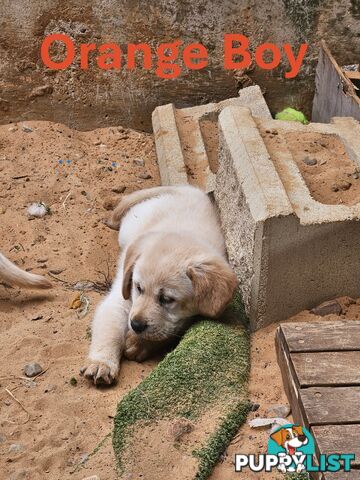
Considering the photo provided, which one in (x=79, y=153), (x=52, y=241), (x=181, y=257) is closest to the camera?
(x=181, y=257)

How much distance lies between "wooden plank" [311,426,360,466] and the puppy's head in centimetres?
109

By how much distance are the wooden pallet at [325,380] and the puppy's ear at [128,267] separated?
1.00 m

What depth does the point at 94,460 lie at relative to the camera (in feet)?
10.9

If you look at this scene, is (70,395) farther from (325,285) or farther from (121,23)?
(121,23)

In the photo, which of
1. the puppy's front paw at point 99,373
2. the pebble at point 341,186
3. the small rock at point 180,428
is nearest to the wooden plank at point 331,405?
the small rock at point 180,428

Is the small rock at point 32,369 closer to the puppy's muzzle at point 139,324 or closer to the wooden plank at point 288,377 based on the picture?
the puppy's muzzle at point 139,324

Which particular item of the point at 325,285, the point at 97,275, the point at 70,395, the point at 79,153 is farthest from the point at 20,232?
Result: the point at 325,285

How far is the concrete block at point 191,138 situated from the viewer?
590cm

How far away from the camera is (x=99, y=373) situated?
3.95 m

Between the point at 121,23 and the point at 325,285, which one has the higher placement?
the point at 121,23

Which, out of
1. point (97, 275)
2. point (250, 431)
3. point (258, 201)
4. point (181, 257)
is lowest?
point (97, 275)

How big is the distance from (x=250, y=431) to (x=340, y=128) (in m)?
2.48

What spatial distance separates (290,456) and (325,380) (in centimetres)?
42

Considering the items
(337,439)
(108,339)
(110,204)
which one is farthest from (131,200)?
(337,439)
